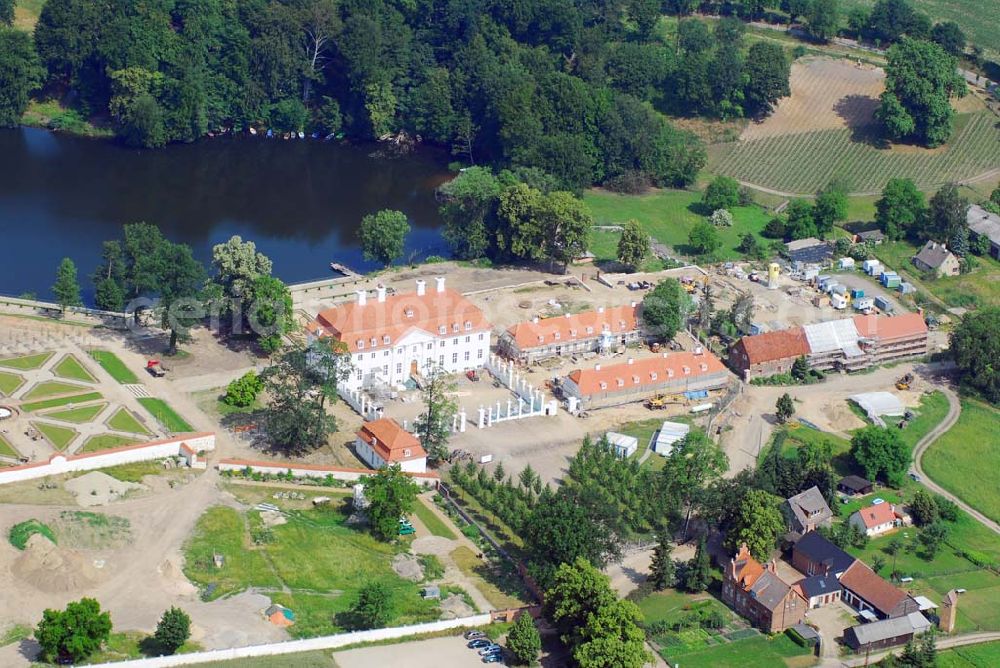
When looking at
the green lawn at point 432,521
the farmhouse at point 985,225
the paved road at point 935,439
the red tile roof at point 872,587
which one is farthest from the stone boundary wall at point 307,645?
the farmhouse at point 985,225

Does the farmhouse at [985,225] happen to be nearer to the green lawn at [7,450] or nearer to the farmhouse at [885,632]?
the farmhouse at [885,632]

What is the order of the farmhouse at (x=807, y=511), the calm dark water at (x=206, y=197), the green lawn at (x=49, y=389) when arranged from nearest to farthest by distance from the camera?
the farmhouse at (x=807, y=511) → the green lawn at (x=49, y=389) → the calm dark water at (x=206, y=197)

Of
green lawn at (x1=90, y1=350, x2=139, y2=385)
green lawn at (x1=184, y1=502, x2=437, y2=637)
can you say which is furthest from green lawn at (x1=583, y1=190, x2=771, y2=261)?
green lawn at (x1=184, y1=502, x2=437, y2=637)

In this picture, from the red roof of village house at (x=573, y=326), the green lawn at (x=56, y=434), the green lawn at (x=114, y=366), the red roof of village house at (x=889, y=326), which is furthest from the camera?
the red roof of village house at (x=889, y=326)

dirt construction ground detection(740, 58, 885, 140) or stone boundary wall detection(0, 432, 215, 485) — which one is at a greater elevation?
dirt construction ground detection(740, 58, 885, 140)

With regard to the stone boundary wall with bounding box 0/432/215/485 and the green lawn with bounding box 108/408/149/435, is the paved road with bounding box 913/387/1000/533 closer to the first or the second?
the stone boundary wall with bounding box 0/432/215/485

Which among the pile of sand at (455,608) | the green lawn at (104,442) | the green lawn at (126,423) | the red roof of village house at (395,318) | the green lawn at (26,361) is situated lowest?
the pile of sand at (455,608)

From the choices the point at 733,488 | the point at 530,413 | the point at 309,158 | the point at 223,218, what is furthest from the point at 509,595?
the point at 309,158
